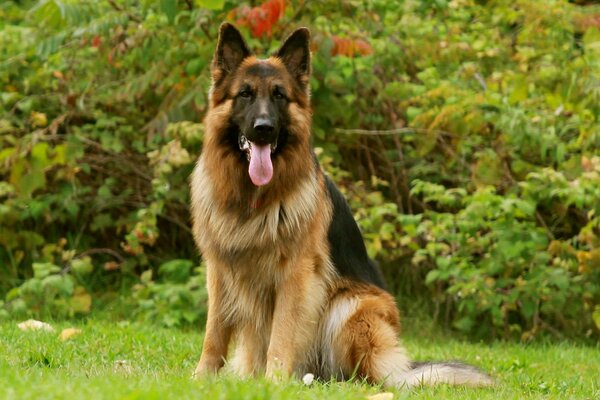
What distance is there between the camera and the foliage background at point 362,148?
29.2 ft

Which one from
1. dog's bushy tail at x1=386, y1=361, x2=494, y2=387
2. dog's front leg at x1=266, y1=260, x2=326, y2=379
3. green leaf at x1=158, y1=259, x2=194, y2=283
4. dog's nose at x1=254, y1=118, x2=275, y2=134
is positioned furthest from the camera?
green leaf at x1=158, y1=259, x2=194, y2=283

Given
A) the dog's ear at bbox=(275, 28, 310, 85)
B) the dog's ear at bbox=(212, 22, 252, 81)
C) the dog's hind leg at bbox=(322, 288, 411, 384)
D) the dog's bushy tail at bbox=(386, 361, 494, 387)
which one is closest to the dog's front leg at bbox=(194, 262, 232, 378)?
the dog's hind leg at bbox=(322, 288, 411, 384)

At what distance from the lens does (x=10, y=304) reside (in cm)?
929

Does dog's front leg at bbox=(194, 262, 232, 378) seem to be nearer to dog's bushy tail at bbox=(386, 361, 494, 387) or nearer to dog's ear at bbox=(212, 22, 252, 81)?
dog's bushy tail at bbox=(386, 361, 494, 387)

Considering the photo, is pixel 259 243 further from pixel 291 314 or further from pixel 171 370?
pixel 171 370

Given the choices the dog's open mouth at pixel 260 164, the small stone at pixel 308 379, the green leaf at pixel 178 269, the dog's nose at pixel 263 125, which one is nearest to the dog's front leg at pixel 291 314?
the small stone at pixel 308 379

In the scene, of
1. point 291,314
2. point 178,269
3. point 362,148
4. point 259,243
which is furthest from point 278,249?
point 362,148

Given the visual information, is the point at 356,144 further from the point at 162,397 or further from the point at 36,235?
the point at 162,397

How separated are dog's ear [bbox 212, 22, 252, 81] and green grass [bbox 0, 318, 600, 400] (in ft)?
5.92

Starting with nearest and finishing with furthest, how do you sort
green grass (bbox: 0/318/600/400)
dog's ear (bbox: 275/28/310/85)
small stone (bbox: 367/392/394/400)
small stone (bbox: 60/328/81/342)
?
green grass (bbox: 0/318/600/400)
small stone (bbox: 367/392/394/400)
dog's ear (bbox: 275/28/310/85)
small stone (bbox: 60/328/81/342)

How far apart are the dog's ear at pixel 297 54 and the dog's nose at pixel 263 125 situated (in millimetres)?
510

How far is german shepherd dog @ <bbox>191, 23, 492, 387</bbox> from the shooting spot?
5.54 meters

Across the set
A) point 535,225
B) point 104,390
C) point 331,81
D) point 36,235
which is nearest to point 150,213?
point 36,235

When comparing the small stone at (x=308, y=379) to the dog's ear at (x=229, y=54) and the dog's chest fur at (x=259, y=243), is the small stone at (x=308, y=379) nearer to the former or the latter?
the dog's chest fur at (x=259, y=243)
